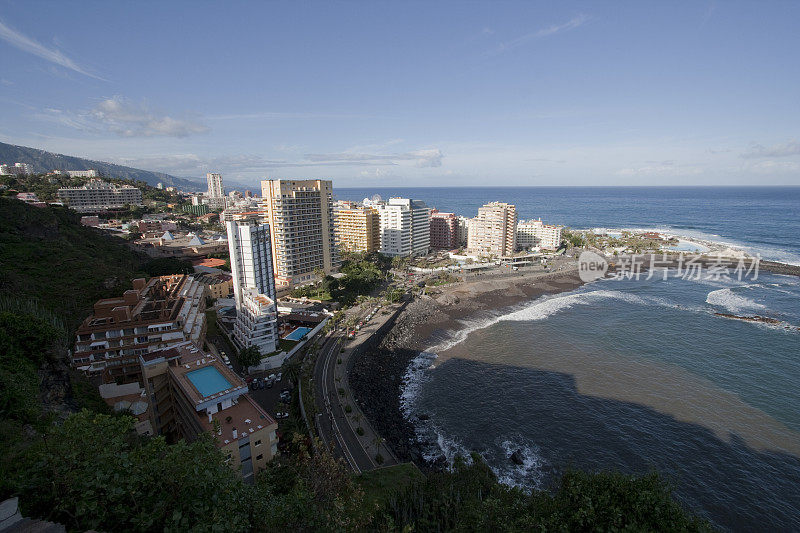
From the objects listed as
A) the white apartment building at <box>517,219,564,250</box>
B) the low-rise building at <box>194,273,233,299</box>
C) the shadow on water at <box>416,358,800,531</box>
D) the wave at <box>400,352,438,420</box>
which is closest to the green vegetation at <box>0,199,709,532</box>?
the shadow on water at <box>416,358,800,531</box>

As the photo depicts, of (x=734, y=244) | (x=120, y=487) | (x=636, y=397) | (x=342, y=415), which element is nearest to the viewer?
(x=120, y=487)

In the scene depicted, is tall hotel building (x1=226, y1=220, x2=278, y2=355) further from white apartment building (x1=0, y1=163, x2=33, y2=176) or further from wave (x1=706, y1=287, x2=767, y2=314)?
white apartment building (x1=0, y1=163, x2=33, y2=176)

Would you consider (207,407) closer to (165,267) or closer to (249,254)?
(249,254)

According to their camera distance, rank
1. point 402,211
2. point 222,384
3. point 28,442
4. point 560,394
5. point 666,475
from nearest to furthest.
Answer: point 28,442
point 222,384
point 666,475
point 560,394
point 402,211

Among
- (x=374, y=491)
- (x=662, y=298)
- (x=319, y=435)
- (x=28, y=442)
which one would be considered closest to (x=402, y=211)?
(x=662, y=298)

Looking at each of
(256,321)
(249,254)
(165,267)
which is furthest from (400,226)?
(256,321)

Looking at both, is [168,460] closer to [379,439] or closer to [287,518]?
[287,518]

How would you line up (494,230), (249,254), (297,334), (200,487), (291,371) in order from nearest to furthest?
(200,487) → (291,371) → (249,254) → (297,334) → (494,230)
